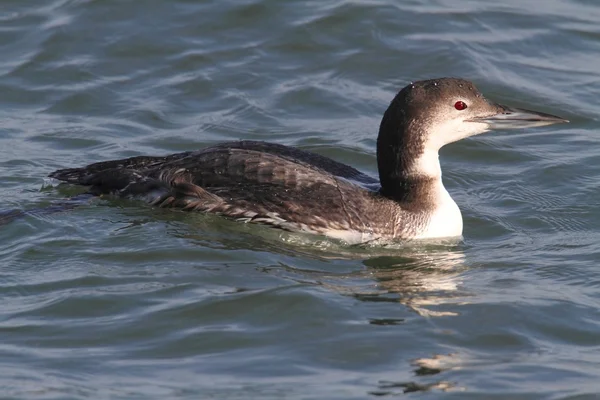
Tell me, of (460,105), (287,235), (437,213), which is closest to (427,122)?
(460,105)

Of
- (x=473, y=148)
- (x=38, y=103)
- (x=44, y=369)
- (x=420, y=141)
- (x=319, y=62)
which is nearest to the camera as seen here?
(x=44, y=369)

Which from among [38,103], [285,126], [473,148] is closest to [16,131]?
[38,103]

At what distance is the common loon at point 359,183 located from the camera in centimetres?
905

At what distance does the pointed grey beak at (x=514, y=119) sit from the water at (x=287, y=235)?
812 mm

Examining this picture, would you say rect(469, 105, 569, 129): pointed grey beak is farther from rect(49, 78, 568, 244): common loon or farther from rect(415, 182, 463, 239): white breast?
rect(415, 182, 463, 239): white breast

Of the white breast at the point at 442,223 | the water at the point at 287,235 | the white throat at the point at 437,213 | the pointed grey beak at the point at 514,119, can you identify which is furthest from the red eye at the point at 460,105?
the water at the point at 287,235

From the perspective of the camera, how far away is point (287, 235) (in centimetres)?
914

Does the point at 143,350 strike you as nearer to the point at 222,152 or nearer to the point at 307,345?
the point at 307,345

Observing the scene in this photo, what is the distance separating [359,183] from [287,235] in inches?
28.1

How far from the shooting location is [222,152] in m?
9.30

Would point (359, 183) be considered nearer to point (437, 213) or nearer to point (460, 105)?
point (437, 213)

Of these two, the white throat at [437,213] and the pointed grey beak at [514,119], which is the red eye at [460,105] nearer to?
the pointed grey beak at [514,119]

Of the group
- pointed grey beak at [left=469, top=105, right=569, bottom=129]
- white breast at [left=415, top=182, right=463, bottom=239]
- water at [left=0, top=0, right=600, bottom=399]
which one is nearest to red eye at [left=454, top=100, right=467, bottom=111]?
pointed grey beak at [left=469, top=105, right=569, bottom=129]

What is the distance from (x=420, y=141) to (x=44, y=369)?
3.34 meters
